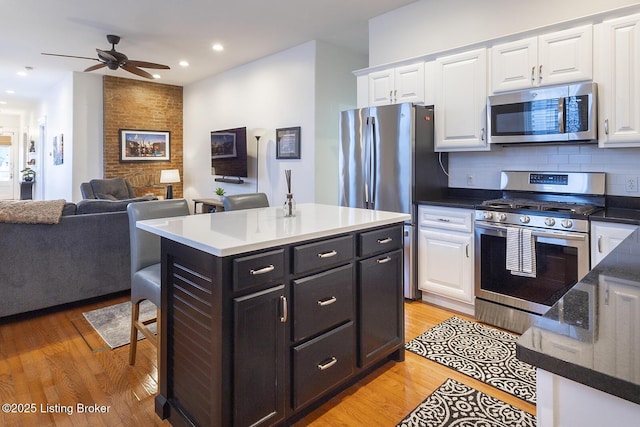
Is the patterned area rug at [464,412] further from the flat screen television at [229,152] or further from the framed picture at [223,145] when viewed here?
the framed picture at [223,145]

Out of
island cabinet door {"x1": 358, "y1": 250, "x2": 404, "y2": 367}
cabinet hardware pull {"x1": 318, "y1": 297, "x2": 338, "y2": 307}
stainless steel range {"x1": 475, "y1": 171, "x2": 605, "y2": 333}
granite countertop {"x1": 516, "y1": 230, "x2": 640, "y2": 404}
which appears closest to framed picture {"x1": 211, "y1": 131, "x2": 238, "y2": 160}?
stainless steel range {"x1": 475, "y1": 171, "x2": 605, "y2": 333}

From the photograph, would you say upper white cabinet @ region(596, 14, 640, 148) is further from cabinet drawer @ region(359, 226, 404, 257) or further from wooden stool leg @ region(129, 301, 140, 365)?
wooden stool leg @ region(129, 301, 140, 365)

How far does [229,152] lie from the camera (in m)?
6.48

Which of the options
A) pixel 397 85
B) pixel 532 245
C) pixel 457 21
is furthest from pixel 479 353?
pixel 457 21

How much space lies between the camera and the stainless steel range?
2664 mm

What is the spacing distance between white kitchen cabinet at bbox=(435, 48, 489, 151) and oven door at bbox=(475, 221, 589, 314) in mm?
821

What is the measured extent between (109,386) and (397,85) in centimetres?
345

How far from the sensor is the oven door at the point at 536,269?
2641 mm

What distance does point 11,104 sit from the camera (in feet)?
35.2

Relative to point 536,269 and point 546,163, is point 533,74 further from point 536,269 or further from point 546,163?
point 536,269

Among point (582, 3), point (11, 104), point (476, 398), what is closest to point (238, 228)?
point (476, 398)

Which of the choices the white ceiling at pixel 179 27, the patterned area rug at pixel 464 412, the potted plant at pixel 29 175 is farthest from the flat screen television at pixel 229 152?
the potted plant at pixel 29 175

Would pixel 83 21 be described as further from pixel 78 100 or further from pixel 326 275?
pixel 326 275

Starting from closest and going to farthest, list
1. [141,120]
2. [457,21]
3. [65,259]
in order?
[65,259] < [457,21] < [141,120]
